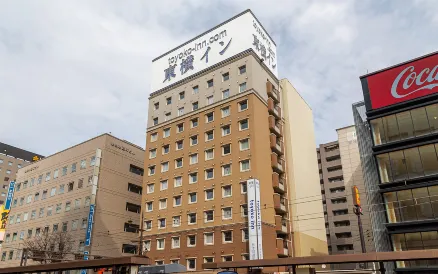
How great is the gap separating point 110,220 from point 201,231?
21547 millimetres

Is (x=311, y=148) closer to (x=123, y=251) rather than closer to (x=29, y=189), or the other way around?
(x=123, y=251)

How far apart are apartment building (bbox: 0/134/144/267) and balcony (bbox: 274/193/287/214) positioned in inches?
1133

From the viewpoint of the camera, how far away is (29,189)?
81.0m

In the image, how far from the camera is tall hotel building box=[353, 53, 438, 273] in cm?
3822

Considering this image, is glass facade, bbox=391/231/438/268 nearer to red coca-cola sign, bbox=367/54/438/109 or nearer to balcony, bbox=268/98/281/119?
red coca-cola sign, bbox=367/54/438/109

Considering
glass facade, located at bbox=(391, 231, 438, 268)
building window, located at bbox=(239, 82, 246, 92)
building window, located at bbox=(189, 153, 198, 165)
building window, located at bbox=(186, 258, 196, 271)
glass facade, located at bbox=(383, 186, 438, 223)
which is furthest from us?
building window, located at bbox=(189, 153, 198, 165)

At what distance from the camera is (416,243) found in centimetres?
3803

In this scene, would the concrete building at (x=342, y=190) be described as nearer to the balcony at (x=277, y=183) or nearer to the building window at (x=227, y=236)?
the balcony at (x=277, y=183)

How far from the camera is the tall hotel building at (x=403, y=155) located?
38.2 metres

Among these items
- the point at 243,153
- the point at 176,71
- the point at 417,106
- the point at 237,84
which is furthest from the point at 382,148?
the point at 176,71

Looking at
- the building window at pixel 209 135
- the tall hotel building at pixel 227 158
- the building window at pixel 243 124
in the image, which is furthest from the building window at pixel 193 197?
the building window at pixel 243 124

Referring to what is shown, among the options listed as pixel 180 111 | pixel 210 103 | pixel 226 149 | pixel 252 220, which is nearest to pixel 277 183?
pixel 226 149

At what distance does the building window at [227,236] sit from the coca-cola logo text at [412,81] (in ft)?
87.5

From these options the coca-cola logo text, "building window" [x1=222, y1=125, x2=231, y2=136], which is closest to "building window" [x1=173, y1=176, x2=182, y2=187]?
"building window" [x1=222, y1=125, x2=231, y2=136]
